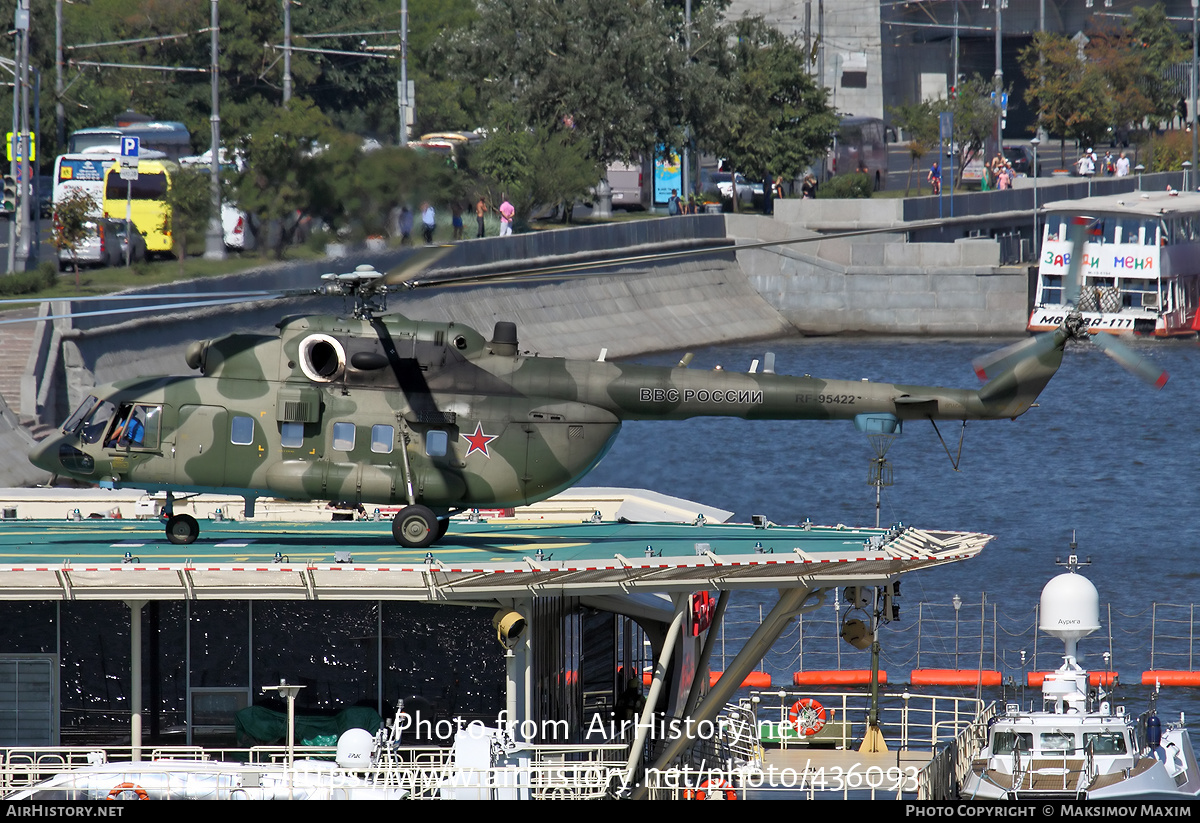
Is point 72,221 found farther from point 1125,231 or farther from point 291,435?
point 1125,231

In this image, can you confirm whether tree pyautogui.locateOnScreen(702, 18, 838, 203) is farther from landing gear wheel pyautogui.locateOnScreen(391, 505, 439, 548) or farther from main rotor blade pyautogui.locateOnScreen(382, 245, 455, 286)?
main rotor blade pyautogui.locateOnScreen(382, 245, 455, 286)

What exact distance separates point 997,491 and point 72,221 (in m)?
34.8

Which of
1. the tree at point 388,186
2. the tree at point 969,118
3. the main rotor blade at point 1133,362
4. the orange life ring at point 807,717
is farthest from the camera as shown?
the tree at point 969,118

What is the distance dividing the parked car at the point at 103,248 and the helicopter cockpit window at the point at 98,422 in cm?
3731

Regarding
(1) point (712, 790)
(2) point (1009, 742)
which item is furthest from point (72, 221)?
(1) point (712, 790)

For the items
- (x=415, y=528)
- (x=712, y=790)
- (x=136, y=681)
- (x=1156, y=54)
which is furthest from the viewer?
(x=1156, y=54)

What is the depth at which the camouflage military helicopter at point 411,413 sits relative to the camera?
2525 cm

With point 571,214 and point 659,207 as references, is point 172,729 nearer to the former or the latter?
point 571,214

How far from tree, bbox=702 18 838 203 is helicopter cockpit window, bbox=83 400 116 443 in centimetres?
7328

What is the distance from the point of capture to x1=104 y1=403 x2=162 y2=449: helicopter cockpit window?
83.5ft

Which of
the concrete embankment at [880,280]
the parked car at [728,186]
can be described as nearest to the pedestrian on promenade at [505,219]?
the concrete embankment at [880,280]

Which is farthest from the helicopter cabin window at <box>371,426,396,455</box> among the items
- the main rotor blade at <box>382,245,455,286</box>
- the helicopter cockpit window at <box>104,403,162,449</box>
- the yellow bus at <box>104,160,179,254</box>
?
the yellow bus at <box>104,160,179,254</box>

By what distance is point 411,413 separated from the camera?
25281 mm

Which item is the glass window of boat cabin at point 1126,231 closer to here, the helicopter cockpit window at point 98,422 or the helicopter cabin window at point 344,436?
the helicopter cabin window at point 344,436
